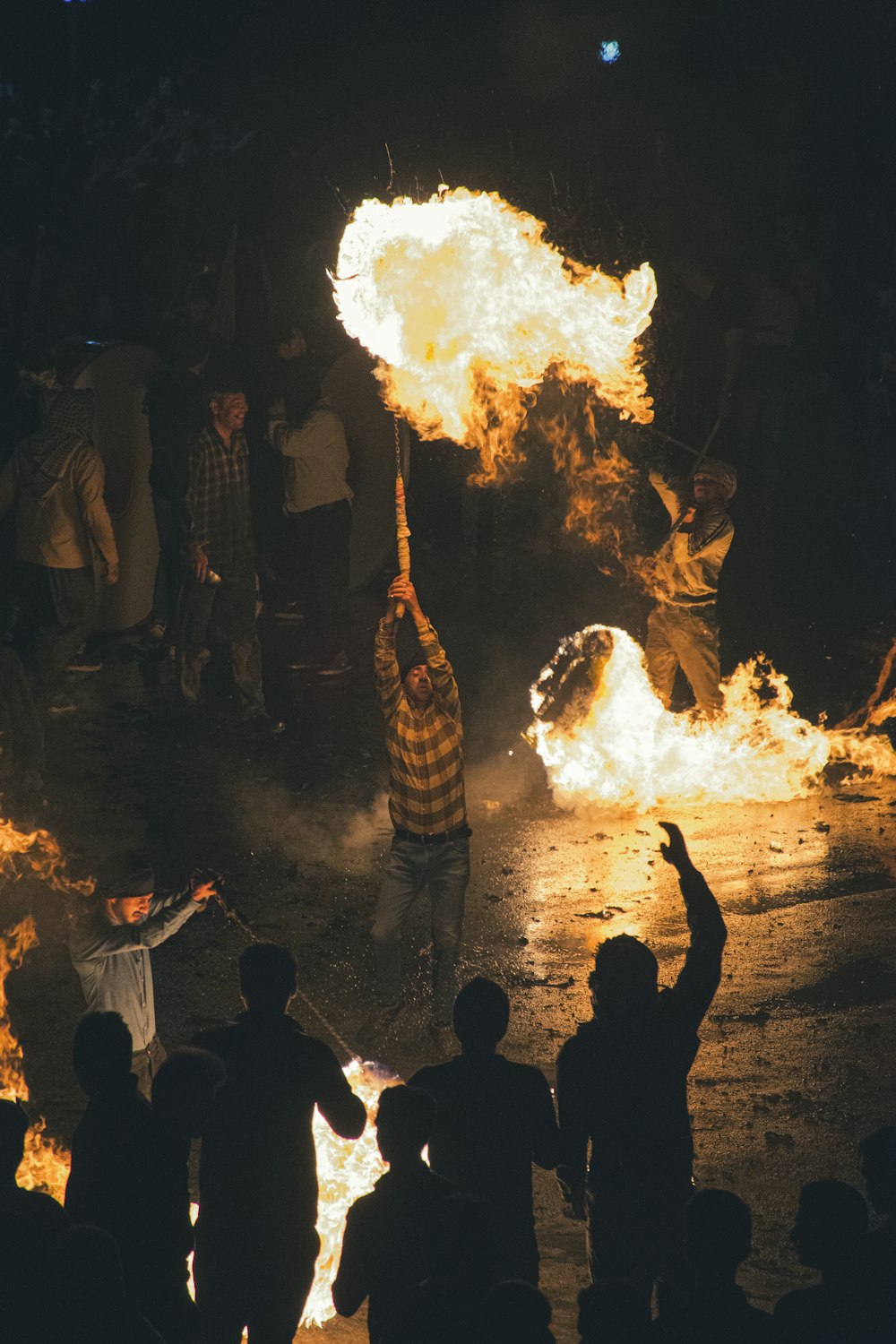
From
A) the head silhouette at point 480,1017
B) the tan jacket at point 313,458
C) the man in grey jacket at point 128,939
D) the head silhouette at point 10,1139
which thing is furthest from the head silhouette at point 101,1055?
the tan jacket at point 313,458

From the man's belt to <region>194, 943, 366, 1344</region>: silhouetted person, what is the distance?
112 inches

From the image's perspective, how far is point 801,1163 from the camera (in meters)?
6.66

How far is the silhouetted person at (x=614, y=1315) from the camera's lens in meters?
3.59

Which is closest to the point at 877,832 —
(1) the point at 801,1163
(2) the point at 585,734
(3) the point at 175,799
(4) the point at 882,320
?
(2) the point at 585,734

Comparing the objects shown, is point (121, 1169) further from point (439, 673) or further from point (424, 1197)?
point (439, 673)

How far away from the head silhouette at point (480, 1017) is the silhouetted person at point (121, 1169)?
1.02m

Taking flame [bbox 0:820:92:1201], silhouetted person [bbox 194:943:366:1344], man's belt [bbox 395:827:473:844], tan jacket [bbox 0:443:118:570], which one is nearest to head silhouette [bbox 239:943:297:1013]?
silhouetted person [bbox 194:943:366:1344]

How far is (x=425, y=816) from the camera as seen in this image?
308 inches

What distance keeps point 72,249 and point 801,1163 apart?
13.2 meters

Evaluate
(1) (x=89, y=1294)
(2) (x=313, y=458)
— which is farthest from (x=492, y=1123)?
(2) (x=313, y=458)

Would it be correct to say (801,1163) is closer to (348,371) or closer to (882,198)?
(348,371)

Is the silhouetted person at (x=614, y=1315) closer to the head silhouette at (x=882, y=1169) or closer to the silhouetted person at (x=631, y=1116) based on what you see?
the head silhouette at (x=882, y=1169)

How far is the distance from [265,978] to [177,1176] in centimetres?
70

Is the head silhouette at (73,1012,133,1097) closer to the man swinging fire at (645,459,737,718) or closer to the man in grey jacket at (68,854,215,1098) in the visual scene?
the man in grey jacket at (68,854,215,1098)
